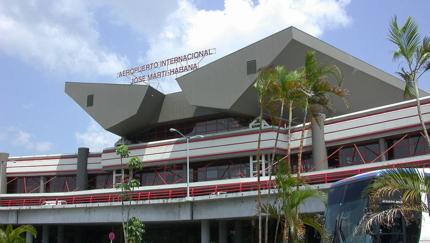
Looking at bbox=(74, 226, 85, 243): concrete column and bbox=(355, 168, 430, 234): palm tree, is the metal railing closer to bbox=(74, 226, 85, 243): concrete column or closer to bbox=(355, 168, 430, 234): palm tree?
bbox=(355, 168, 430, 234): palm tree

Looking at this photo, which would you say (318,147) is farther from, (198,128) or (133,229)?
(133,229)

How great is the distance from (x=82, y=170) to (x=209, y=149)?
1761cm

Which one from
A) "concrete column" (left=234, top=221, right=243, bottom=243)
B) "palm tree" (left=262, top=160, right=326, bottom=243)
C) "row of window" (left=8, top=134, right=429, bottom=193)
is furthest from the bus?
"concrete column" (left=234, top=221, right=243, bottom=243)

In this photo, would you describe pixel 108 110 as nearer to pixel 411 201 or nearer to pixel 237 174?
pixel 237 174

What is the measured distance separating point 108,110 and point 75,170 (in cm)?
1048

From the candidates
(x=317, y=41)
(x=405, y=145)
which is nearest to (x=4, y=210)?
(x=317, y=41)

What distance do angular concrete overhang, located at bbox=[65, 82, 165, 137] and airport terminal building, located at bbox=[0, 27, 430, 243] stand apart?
110mm

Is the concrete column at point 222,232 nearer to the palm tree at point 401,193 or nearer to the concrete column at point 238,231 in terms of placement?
the concrete column at point 238,231

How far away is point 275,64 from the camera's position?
40.3 meters

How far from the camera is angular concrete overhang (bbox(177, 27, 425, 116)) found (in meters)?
39.4

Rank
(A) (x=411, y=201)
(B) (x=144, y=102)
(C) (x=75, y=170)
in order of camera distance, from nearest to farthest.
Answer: (A) (x=411, y=201)
(B) (x=144, y=102)
(C) (x=75, y=170)

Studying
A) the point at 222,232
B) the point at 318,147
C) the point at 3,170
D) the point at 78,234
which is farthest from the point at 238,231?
the point at 3,170

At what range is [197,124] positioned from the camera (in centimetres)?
5053

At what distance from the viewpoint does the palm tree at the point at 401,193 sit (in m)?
12.2
